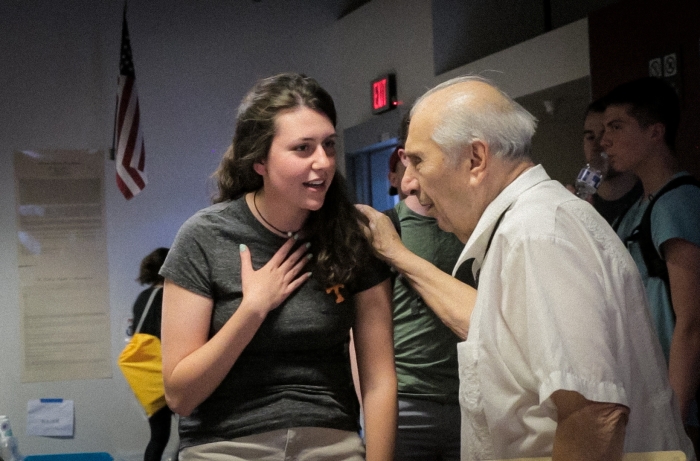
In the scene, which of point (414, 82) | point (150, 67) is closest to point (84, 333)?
point (150, 67)

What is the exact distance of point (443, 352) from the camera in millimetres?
2289

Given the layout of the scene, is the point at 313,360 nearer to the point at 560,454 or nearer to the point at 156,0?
the point at 560,454

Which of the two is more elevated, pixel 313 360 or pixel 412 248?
pixel 412 248

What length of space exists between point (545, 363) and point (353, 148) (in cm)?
498

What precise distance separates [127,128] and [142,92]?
1.47 feet

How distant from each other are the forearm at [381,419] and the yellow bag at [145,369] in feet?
10.4

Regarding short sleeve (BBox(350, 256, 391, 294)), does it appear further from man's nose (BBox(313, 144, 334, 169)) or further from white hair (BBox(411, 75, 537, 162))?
white hair (BBox(411, 75, 537, 162))

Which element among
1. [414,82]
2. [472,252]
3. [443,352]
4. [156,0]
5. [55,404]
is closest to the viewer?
[472,252]

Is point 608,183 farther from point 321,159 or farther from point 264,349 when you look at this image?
point 264,349

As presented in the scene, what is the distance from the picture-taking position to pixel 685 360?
8.57ft

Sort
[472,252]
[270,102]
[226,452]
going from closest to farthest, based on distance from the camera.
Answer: [472,252]
[226,452]
[270,102]

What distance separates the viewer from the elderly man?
1.22m

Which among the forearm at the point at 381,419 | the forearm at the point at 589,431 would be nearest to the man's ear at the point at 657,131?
the forearm at the point at 381,419

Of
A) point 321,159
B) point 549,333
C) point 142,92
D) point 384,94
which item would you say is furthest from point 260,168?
point 142,92
